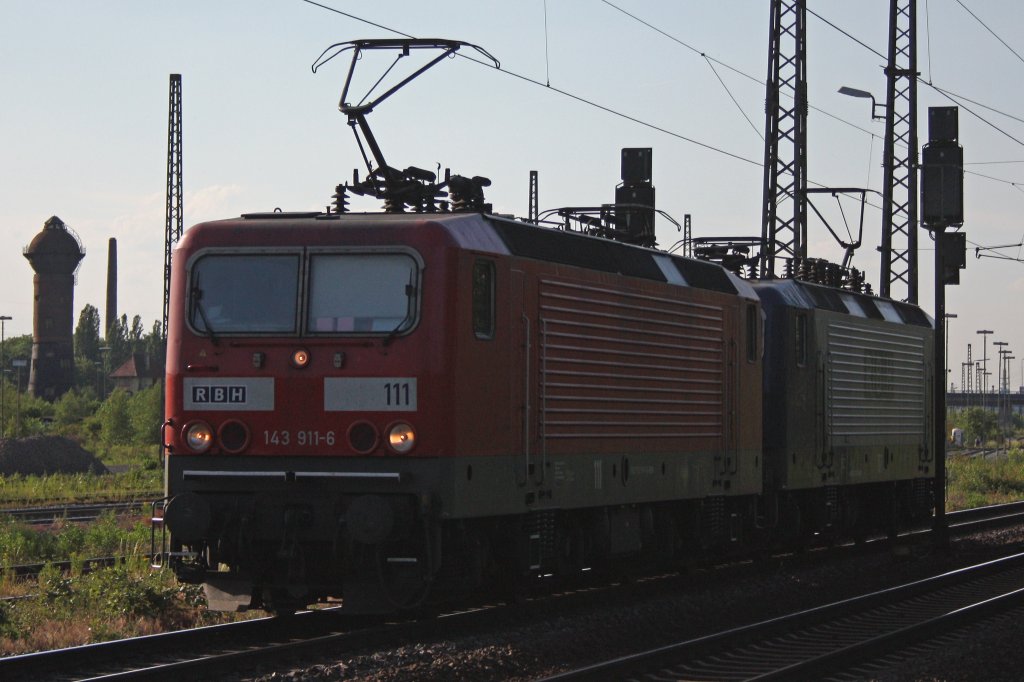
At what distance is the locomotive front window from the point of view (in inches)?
484

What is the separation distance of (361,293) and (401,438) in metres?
1.25

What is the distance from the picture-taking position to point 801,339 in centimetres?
2111

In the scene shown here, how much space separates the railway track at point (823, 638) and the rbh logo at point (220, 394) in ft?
12.1

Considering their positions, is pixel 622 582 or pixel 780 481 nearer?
pixel 622 582

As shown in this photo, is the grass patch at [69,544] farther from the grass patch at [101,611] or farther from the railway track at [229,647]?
the railway track at [229,647]

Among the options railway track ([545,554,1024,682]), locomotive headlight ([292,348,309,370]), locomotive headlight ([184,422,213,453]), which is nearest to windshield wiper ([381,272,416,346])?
locomotive headlight ([292,348,309,370])

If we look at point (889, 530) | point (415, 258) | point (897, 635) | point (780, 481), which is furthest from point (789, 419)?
point (415, 258)

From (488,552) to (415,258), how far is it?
2.90 meters

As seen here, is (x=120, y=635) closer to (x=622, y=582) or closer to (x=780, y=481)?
(x=622, y=582)

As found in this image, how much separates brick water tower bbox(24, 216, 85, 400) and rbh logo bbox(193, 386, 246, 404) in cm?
9192

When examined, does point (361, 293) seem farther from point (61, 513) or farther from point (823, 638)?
point (61, 513)

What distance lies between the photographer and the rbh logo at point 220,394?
41.3ft

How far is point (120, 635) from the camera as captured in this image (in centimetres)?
1310

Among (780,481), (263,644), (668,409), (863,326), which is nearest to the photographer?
(263,644)
